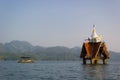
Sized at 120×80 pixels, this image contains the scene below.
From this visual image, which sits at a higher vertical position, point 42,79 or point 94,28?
point 94,28

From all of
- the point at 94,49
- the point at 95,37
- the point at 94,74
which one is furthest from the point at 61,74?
the point at 95,37

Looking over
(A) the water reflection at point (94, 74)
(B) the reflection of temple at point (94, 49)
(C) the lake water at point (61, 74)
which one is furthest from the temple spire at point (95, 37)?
(A) the water reflection at point (94, 74)

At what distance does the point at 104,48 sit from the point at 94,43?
17.2ft

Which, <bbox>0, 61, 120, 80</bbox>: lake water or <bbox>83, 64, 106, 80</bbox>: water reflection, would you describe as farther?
<bbox>83, 64, 106, 80</bbox>: water reflection

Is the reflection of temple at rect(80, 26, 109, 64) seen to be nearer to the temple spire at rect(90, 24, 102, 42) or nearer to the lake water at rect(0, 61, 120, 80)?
the temple spire at rect(90, 24, 102, 42)

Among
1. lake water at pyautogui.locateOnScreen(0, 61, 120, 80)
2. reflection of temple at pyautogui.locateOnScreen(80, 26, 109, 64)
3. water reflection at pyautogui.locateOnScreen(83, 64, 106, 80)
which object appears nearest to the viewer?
lake water at pyautogui.locateOnScreen(0, 61, 120, 80)

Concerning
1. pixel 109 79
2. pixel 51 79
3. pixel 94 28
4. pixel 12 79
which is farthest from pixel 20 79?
pixel 94 28

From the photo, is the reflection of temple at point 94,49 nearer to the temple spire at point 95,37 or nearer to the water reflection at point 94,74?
the temple spire at point 95,37

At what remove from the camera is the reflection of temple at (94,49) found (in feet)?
456

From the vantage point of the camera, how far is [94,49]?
139 meters

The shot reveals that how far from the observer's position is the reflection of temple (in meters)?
139

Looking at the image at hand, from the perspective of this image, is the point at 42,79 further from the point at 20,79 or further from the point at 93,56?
the point at 93,56

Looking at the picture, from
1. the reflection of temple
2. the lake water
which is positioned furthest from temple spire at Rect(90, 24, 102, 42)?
the lake water

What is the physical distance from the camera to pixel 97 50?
138m
